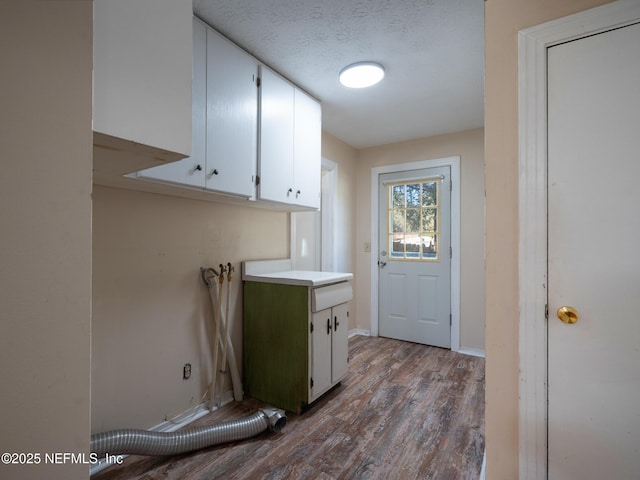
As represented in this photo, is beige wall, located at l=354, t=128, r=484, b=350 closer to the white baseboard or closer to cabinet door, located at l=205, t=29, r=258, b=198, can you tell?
the white baseboard

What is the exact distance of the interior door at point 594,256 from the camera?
1.03 meters

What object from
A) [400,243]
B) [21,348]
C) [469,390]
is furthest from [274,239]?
[21,348]

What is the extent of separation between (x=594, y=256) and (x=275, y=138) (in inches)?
73.7

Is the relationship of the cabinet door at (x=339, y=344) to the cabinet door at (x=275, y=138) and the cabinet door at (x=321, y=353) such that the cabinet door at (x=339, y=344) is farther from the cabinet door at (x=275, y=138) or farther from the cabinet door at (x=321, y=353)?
the cabinet door at (x=275, y=138)

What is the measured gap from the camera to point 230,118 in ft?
6.05

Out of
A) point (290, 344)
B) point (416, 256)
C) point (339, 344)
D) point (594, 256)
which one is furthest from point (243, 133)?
point (416, 256)

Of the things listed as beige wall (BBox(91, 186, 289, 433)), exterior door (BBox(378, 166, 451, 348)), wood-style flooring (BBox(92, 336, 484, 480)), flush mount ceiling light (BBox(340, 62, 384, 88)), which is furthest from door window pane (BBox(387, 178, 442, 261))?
beige wall (BBox(91, 186, 289, 433))

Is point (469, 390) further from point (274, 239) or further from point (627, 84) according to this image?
point (627, 84)

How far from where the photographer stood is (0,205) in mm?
495

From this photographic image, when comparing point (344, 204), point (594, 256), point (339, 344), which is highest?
point (344, 204)

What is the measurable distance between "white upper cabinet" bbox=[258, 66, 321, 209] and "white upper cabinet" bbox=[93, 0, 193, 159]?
40.4 inches

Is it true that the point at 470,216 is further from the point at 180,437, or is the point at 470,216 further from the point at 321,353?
the point at 180,437

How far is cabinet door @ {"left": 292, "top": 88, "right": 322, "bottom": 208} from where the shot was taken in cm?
240

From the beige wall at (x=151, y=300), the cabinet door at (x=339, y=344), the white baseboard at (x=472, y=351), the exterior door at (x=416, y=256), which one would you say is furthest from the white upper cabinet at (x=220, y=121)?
the white baseboard at (x=472, y=351)
